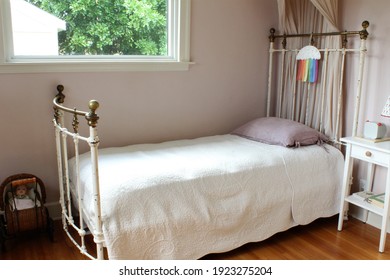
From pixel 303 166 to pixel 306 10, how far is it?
1365 millimetres

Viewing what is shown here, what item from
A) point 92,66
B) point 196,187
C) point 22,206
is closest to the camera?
point 196,187

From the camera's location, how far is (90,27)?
276 cm

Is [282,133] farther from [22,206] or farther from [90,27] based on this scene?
[22,206]

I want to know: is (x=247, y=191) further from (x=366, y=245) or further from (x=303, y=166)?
(x=366, y=245)

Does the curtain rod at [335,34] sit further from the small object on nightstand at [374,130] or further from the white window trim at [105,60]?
the white window trim at [105,60]

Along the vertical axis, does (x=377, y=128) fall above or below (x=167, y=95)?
below

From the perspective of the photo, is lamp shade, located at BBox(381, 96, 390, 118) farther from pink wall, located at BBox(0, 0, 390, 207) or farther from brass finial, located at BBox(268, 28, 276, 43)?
brass finial, located at BBox(268, 28, 276, 43)

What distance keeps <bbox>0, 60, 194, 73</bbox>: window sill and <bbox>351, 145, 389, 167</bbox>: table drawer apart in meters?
1.39

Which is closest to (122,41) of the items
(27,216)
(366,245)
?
(27,216)

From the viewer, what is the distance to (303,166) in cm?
269

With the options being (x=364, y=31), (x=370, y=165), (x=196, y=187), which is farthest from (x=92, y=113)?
(x=370, y=165)

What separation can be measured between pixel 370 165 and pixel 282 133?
2.23 ft

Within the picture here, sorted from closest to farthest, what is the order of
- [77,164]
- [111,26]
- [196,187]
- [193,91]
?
1. [77,164]
2. [196,187]
3. [111,26]
4. [193,91]

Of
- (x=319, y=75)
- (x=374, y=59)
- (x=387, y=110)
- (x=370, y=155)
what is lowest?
(x=370, y=155)
